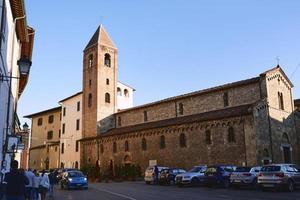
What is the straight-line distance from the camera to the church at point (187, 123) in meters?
30.4

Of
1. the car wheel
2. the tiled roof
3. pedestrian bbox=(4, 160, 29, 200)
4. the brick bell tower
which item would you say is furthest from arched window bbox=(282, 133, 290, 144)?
pedestrian bbox=(4, 160, 29, 200)

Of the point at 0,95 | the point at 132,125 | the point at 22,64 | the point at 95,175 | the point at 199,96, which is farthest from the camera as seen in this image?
the point at 132,125

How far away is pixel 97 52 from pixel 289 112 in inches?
1077

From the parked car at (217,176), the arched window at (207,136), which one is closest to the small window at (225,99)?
the arched window at (207,136)

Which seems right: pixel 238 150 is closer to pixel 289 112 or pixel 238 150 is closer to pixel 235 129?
pixel 235 129

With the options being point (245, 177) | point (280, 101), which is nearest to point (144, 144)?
point (280, 101)

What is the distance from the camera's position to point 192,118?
35656mm

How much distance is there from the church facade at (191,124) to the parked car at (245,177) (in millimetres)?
6153

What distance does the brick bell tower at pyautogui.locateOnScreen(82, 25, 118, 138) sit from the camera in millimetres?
48062

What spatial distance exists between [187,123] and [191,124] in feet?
1.69

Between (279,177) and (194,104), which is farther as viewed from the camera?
(194,104)

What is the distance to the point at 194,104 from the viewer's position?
38.6 m

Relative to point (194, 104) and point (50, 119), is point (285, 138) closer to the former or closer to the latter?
point (194, 104)

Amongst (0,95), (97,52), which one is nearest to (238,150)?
(0,95)
